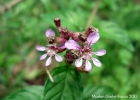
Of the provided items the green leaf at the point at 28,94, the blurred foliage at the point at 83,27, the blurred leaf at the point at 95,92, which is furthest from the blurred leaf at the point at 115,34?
the green leaf at the point at 28,94

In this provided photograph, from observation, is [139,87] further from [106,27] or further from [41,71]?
[41,71]

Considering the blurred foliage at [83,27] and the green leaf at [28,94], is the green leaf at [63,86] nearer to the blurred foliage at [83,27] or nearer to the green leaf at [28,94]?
the green leaf at [28,94]

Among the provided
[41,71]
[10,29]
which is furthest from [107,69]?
[10,29]

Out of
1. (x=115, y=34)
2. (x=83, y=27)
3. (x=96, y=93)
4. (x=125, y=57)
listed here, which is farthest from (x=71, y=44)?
(x=125, y=57)

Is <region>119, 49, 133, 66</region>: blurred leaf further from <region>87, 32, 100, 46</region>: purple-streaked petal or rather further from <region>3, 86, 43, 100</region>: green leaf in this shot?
<region>87, 32, 100, 46</region>: purple-streaked petal

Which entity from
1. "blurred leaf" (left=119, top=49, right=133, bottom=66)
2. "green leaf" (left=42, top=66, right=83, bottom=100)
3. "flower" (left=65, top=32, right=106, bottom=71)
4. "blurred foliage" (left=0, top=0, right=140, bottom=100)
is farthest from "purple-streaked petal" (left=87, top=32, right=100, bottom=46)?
"blurred leaf" (left=119, top=49, right=133, bottom=66)

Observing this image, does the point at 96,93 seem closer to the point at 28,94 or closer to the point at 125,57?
the point at 28,94
